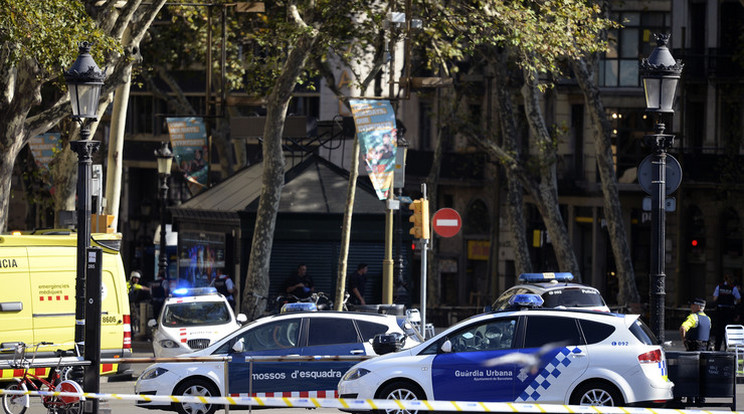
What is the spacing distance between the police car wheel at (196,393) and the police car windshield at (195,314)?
23.6ft

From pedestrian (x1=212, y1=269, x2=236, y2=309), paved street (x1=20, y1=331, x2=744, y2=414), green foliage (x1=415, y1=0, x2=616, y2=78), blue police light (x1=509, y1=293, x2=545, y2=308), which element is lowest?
paved street (x1=20, y1=331, x2=744, y2=414)

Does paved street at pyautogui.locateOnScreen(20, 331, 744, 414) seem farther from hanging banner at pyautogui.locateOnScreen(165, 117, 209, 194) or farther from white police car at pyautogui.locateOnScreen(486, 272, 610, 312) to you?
hanging banner at pyautogui.locateOnScreen(165, 117, 209, 194)

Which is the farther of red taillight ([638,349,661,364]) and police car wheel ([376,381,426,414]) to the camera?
police car wheel ([376,381,426,414])

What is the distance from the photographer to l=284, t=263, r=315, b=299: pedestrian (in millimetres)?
30516

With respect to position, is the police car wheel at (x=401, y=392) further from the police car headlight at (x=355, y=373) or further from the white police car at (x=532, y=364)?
the police car headlight at (x=355, y=373)

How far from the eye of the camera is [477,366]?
52.5ft

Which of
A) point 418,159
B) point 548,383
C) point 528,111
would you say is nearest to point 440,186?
point 418,159

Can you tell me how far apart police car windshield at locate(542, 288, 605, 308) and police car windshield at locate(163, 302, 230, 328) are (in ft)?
18.7

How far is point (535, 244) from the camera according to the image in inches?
1882

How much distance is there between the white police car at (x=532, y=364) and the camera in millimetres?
15836

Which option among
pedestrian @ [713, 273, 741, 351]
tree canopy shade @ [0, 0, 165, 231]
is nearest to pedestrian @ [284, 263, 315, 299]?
tree canopy shade @ [0, 0, 165, 231]

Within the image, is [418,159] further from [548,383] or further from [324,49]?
[548,383]

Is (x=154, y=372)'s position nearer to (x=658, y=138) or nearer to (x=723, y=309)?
(x=658, y=138)

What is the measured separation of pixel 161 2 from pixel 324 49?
23.2 ft
